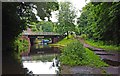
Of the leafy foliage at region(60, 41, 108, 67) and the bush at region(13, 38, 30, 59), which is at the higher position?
the bush at region(13, 38, 30, 59)

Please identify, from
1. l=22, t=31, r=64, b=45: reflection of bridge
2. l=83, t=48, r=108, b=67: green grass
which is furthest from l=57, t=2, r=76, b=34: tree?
l=83, t=48, r=108, b=67: green grass

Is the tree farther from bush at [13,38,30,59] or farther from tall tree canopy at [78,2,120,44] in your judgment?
bush at [13,38,30,59]

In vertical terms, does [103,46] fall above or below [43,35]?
below

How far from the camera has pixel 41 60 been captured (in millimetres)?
4348

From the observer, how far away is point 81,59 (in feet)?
13.8

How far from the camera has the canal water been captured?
420cm

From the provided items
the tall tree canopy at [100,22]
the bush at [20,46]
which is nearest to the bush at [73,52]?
the tall tree canopy at [100,22]

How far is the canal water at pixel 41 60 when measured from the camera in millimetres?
4203

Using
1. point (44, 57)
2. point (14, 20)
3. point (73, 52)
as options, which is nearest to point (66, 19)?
point (73, 52)

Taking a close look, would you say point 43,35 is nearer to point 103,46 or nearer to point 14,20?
point 14,20

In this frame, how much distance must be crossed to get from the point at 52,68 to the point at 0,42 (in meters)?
→ 1.13

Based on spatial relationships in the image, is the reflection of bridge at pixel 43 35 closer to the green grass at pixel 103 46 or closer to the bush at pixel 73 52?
the bush at pixel 73 52

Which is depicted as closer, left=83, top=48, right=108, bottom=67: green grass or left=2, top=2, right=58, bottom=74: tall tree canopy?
left=83, top=48, right=108, bottom=67: green grass

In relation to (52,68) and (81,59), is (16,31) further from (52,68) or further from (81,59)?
(81,59)
